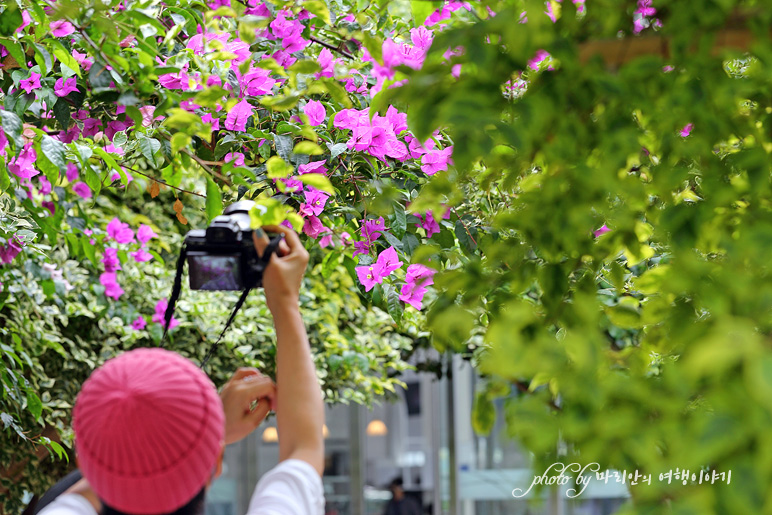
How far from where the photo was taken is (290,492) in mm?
894

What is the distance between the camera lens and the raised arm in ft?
3.09

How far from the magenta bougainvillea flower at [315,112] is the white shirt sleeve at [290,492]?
0.82 metres

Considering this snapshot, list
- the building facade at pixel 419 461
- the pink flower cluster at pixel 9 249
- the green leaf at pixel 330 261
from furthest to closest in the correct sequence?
1. the building facade at pixel 419 461
2. the pink flower cluster at pixel 9 249
3. the green leaf at pixel 330 261

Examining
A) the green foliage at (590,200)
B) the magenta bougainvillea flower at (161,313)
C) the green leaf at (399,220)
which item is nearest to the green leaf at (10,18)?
the green foliage at (590,200)

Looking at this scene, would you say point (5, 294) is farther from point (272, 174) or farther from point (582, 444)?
point (582, 444)

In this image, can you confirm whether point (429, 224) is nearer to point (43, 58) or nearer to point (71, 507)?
point (43, 58)

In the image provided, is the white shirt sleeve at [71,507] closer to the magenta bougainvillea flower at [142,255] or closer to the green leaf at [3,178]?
the green leaf at [3,178]

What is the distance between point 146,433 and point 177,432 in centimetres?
3

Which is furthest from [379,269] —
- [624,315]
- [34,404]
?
[34,404]

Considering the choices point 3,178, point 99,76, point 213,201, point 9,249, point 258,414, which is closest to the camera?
point 258,414

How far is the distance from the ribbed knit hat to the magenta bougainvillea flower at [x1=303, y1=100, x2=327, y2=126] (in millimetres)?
818

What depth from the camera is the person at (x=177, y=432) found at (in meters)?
0.82

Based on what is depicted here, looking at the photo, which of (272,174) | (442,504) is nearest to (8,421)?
(272,174)

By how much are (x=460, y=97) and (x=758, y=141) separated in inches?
12.4
